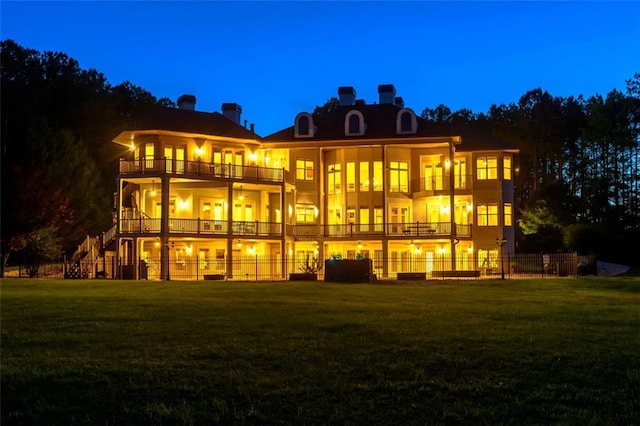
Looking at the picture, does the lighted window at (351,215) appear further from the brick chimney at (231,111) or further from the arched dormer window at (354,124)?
the brick chimney at (231,111)

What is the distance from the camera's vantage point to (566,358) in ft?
31.1

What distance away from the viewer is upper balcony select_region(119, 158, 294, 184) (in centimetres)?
3838

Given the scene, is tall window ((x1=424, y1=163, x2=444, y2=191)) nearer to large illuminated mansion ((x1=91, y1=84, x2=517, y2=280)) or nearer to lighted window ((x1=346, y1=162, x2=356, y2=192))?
large illuminated mansion ((x1=91, y1=84, x2=517, y2=280))

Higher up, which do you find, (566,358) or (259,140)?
(259,140)

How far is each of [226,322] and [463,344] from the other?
15.3 ft

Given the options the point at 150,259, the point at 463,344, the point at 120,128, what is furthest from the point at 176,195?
the point at 463,344

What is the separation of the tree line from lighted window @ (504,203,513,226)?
4208 millimetres

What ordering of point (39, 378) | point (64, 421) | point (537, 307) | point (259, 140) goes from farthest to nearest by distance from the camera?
point (259, 140) → point (537, 307) → point (39, 378) → point (64, 421)

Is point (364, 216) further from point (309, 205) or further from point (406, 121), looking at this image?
point (406, 121)

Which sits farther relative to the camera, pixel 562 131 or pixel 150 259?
pixel 562 131

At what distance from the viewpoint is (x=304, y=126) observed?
44156mm

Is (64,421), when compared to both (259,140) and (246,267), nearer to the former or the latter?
(246,267)

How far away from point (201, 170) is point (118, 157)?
78.1ft

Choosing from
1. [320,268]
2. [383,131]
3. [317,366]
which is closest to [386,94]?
[383,131]
